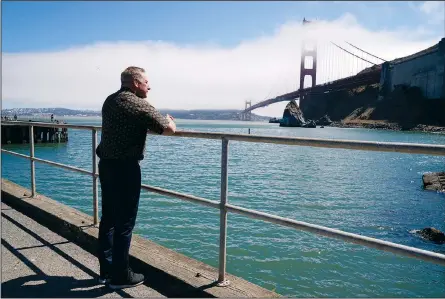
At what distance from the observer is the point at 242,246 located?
1020 centimetres

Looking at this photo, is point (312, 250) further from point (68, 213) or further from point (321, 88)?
point (321, 88)

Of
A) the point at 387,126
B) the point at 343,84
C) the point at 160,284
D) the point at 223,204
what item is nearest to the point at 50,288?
the point at 160,284

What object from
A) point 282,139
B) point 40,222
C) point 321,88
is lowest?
point 40,222

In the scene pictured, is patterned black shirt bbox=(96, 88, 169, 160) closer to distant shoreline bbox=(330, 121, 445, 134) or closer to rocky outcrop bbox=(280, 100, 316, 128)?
distant shoreline bbox=(330, 121, 445, 134)

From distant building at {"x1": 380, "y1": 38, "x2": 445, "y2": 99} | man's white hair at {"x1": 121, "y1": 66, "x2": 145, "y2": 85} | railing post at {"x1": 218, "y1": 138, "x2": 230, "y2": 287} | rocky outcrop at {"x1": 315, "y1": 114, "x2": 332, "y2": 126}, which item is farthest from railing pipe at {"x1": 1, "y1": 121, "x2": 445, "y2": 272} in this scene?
rocky outcrop at {"x1": 315, "y1": 114, "x2": 332, "y2": 126}

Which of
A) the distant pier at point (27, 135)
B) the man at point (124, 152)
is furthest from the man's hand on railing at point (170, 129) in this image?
the distant pier at point (27, 135)

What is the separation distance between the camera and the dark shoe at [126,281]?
3.07m

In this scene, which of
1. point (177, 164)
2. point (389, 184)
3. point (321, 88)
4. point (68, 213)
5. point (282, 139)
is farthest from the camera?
point (321, 88)

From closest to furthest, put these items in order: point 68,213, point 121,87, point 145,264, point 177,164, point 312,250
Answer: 1. point 121,87
2. point 145,264
3. point 68,213
4. point 312,250
5. point 177,164

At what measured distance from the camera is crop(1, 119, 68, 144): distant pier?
167 feet

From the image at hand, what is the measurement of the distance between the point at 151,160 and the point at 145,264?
27.2 meters

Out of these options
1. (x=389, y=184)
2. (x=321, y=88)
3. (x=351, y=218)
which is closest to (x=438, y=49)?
(x=321, y=88)

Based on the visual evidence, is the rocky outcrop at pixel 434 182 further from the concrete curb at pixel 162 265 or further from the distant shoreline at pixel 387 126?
the distant shoreline at pixel 387 126

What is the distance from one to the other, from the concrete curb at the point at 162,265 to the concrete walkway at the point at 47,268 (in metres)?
0.10
